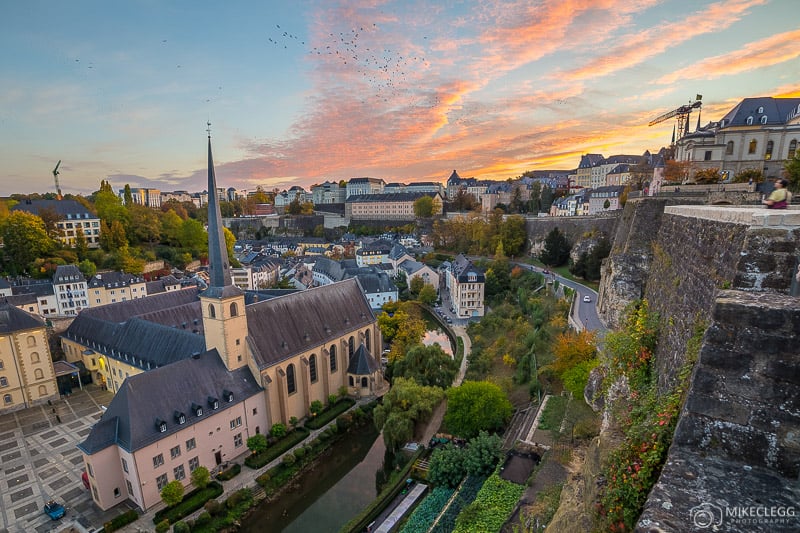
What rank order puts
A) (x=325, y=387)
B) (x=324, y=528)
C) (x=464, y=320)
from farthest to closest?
(x=464, y=320) < (x=325, y=387) < (x=324, y=528)

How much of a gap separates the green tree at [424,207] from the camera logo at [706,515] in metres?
100

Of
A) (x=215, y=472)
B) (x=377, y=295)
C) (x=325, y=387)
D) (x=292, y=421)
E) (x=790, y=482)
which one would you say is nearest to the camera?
(x=790, y=482)

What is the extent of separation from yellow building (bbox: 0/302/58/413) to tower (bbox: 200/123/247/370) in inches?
662

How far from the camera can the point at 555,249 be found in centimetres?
4994

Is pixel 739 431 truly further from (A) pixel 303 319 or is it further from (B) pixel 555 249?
(B) pixel 555 249

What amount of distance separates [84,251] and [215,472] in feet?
173

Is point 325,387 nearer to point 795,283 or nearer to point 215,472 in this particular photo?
point 215,472

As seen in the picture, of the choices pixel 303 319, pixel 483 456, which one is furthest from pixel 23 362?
pixel 483 456

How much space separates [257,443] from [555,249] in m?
42.4

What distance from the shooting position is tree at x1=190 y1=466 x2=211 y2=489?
2034 cm

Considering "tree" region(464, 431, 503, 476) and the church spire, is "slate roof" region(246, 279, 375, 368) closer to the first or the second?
the church spire

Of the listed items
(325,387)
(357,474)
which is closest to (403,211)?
(325,387)

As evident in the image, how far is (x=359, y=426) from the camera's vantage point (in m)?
27.7

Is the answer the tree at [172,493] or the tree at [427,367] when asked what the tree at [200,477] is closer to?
the tree at [172,493]
